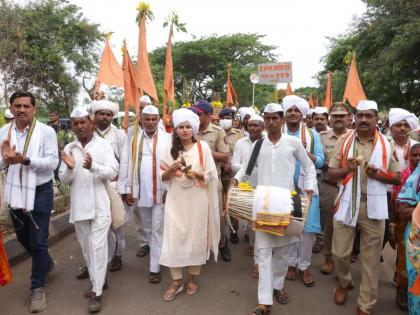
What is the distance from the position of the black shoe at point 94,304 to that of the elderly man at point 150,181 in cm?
74

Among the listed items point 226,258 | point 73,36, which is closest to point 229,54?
point 73,36

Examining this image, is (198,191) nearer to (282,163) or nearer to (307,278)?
(282,163)

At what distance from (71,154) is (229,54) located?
34831 millimetres

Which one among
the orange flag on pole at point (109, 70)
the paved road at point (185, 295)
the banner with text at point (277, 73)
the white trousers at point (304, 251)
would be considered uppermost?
the banner with text at point (277, 73)

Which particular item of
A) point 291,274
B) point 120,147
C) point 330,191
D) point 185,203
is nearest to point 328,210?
point 330,191

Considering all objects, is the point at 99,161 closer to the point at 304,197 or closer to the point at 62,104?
the point at 304,197

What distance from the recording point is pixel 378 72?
1750 cm

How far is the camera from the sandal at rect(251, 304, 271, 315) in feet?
11.8

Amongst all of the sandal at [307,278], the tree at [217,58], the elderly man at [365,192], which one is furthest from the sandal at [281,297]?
the tree at [217,58]

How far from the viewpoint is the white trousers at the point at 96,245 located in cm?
380

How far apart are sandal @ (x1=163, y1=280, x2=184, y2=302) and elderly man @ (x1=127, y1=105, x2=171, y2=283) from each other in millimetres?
361

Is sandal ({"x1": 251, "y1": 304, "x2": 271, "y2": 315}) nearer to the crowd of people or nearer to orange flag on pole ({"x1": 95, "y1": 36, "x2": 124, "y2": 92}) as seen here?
the crowd of people

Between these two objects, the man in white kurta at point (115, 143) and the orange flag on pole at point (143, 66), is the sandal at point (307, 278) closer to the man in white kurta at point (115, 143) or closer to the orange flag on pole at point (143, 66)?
the man in white kurta at point (115, 143)

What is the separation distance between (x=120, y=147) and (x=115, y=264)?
151 cm
